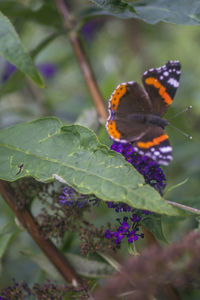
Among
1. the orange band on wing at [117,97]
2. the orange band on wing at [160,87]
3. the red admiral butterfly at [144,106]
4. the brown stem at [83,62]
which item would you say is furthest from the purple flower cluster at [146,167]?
the brown stem at [83,62]

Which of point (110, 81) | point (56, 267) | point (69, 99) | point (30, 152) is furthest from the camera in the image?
point (69, 99)

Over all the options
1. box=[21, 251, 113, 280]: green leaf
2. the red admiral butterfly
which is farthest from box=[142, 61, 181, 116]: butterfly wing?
box=[21, 251, 113, 280]: green leaf

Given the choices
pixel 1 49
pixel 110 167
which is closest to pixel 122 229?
pixel 110 167

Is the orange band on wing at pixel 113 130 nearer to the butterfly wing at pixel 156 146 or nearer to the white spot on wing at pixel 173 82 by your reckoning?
the butterfly wing at pixel 156 146

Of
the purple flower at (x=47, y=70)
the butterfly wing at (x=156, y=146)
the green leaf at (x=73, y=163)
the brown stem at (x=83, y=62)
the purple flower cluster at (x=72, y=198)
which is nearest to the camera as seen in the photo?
the green leaf at (x=73, y=163)

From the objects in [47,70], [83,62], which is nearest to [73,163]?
[83,62]

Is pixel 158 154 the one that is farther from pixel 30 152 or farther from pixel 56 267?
pixel 56 267

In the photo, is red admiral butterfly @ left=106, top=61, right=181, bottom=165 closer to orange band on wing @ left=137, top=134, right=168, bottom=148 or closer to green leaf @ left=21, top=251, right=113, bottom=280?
orange band on wing @ left=137, top=134, right=168, bottom=148
